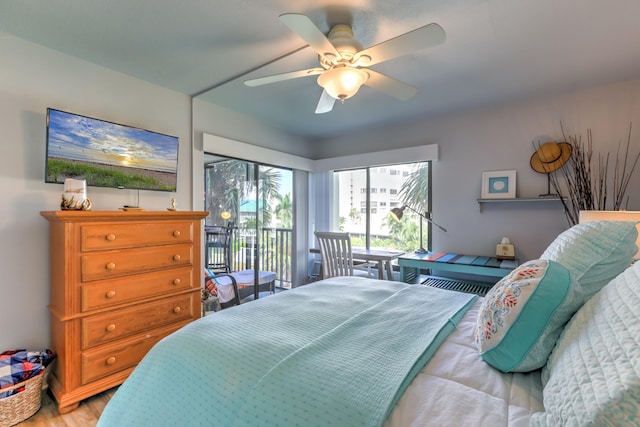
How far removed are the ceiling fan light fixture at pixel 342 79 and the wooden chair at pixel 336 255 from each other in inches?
66.0

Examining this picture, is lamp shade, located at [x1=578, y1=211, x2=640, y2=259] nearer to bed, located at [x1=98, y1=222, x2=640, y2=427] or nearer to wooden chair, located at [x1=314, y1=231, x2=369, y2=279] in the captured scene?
bed, located at [x1=98, y1=222, x2=640, y2=427]

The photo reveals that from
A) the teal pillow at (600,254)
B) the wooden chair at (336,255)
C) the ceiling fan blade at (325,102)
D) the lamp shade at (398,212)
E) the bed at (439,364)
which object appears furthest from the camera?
the lamp shade at (398,212)

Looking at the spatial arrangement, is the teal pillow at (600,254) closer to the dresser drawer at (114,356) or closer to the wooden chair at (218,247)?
the dresser drawer at (114,356)

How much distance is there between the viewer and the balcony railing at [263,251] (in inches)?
123

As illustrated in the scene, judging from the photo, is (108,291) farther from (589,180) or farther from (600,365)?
(589,180)

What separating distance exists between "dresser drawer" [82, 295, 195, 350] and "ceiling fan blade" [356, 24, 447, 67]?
217 centimetres

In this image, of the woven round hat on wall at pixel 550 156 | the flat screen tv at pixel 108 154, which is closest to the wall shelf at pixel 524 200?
the woven round hat on wall at pixel 550 156

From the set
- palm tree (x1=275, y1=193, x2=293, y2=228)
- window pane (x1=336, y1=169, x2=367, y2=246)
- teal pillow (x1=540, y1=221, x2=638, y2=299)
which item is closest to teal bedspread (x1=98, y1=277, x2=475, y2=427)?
teal pillow (x1=540, y1=221, x2=638, y2=299)

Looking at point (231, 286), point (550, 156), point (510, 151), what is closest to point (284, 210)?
point (231, 286)

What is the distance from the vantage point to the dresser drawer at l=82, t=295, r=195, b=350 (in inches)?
71.0

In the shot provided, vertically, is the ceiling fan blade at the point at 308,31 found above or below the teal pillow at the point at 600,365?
above

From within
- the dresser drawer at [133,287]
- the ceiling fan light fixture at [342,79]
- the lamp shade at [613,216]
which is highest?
the ceiling fan light fixture at [342,79]

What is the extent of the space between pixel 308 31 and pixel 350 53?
1.21 feet

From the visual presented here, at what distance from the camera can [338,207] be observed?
421 cm
